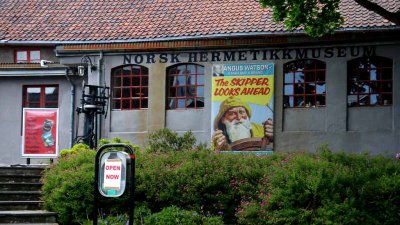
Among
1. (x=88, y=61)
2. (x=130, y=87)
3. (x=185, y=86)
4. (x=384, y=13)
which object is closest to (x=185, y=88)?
(x=185, y=86)

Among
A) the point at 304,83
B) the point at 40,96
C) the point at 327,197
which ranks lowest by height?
the point at 327,197

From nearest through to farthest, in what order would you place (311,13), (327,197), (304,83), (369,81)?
(327,197) < (311,13) < (369,81) < (304,83)

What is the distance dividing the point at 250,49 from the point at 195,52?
6.04 feet

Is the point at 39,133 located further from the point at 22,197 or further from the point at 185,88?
the point at 22,197

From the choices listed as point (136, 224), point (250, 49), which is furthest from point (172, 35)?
point (136, 224)

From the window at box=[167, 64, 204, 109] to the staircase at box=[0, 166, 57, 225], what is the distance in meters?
8.50

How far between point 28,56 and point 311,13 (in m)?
13.2

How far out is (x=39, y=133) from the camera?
25.5 meters

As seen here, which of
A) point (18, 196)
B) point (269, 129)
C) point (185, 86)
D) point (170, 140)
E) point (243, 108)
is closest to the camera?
point (18, 196)

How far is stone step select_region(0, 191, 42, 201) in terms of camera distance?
1602 centimetres

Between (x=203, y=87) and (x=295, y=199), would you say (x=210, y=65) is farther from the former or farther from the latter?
(x=295, y=199)

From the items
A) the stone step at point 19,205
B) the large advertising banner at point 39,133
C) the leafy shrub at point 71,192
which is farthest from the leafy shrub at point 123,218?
the large advertising banner at point 39,133

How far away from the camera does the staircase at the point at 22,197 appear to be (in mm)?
14375

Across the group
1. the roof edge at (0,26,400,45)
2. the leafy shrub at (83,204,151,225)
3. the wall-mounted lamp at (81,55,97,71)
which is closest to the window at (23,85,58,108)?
the roof edge at (0,26,400,45)
